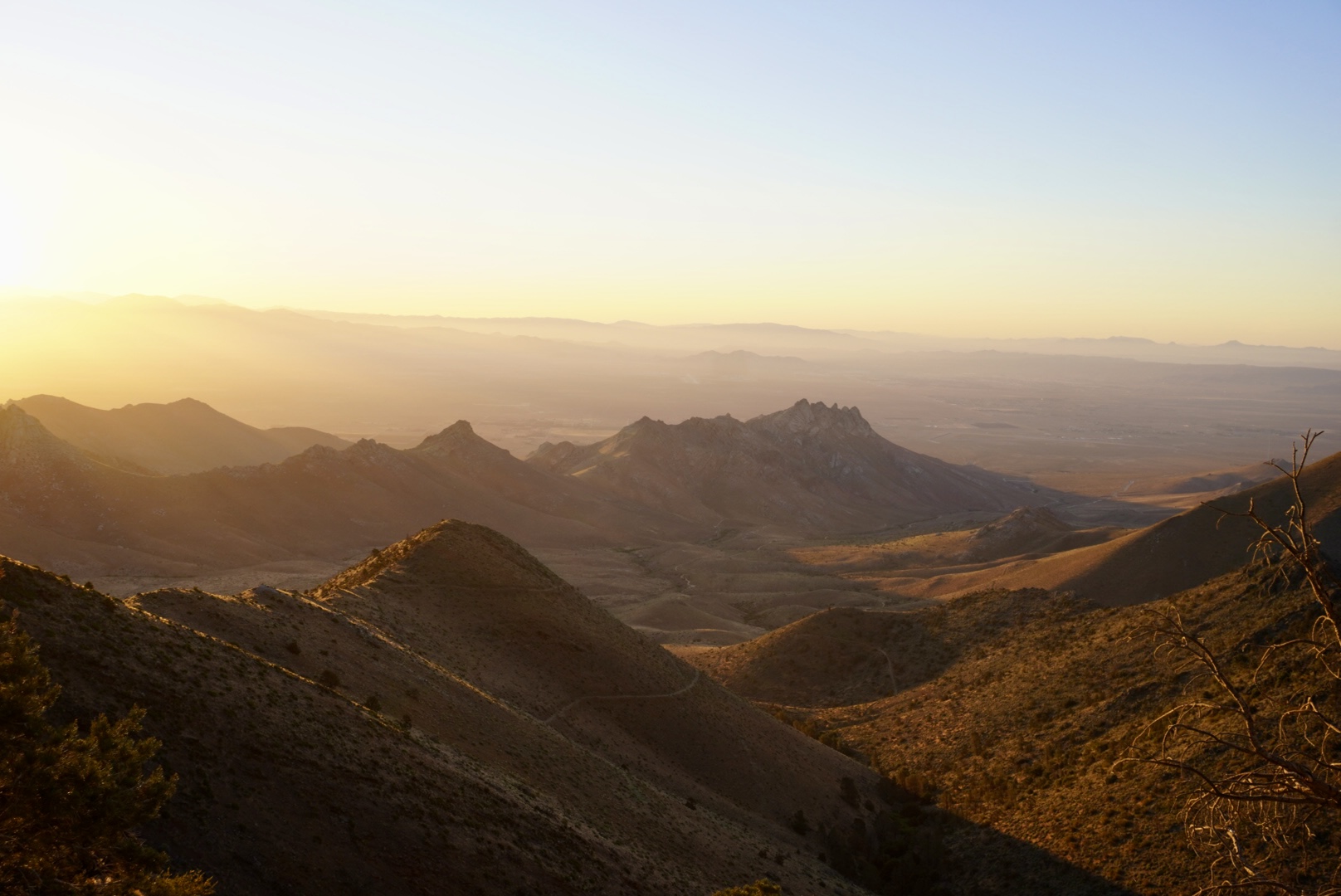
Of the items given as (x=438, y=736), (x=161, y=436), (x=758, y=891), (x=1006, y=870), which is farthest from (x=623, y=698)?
(x=161, y=436)

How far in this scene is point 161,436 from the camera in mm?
95375

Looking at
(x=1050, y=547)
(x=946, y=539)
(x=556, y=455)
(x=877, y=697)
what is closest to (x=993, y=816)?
(x=877, y=697)

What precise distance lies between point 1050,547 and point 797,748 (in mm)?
51465

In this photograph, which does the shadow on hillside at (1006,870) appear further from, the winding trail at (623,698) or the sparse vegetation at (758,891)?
the sparse vegetation at (758,891)

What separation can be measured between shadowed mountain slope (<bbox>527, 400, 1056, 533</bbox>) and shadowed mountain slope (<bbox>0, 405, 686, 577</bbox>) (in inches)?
415

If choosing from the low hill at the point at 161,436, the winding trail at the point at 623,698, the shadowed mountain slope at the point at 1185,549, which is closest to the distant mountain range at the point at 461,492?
the low hill at the point at 161,436

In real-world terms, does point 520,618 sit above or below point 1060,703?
above

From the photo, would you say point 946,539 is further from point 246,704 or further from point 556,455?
point 246,704

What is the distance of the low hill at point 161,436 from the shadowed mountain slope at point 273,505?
32.9ft

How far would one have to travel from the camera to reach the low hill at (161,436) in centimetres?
8494

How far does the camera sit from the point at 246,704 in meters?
14.8

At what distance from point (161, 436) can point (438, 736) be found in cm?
9088

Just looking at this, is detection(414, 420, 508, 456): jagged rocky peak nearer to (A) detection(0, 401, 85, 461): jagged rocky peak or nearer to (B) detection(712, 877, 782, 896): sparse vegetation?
(A) detection(0, 401, 85, 461): jagged rocky peak

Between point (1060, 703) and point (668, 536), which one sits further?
point (668, 536)
